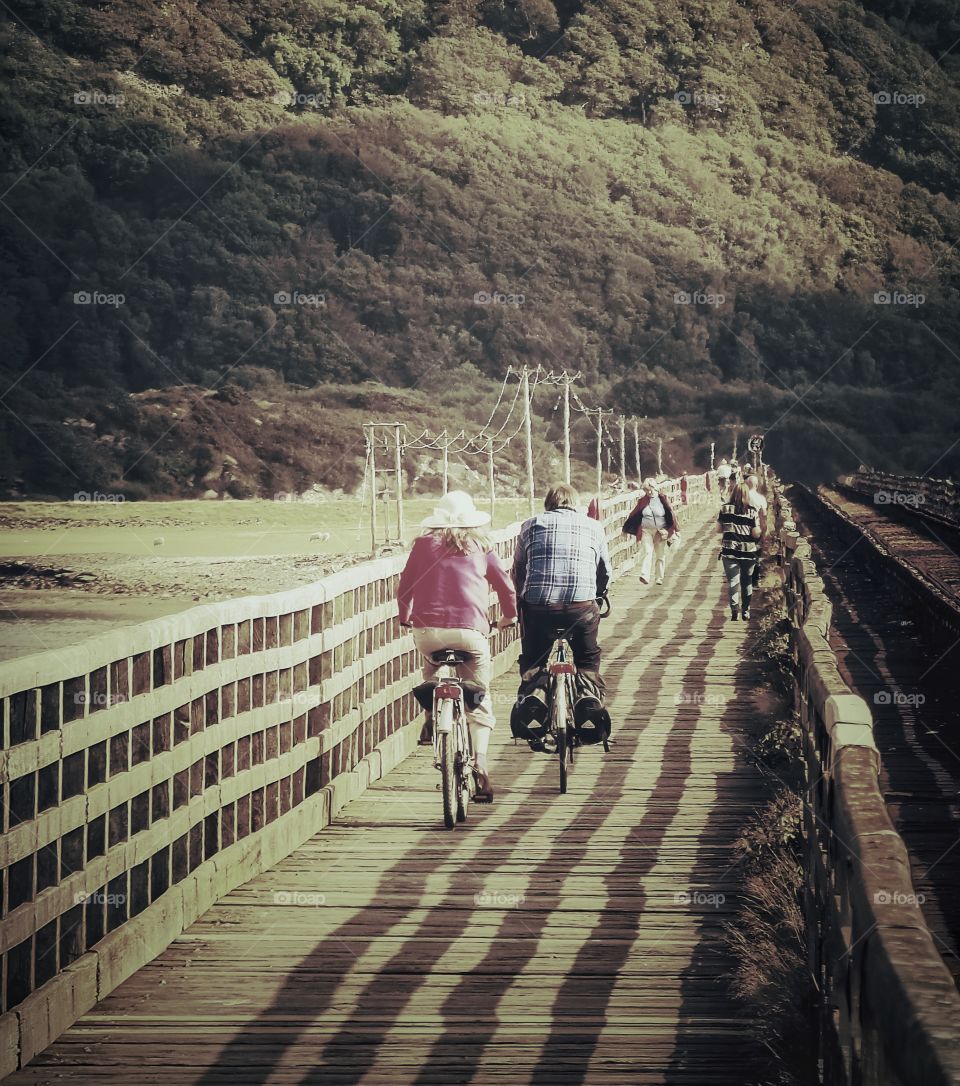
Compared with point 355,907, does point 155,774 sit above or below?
above

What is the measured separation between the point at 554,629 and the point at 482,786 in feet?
3.55

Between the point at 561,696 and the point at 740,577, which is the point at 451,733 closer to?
the point at 561,696

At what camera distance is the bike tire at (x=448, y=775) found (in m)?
8.53

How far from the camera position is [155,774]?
20.5 ft

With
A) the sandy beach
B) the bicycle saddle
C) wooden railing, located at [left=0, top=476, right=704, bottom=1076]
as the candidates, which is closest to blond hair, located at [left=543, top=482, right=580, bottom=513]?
wooden railing, located at [left=0, top=476, right=704, bottom=1076]

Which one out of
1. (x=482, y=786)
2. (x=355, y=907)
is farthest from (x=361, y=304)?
(x=355, y=907)

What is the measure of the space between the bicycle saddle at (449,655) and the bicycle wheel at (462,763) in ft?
0.87

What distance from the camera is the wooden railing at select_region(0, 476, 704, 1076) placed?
16.8 feet

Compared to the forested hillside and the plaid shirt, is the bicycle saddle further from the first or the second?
the forested hillside

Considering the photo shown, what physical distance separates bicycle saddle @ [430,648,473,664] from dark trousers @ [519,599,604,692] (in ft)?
2.81

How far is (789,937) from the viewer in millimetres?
6184

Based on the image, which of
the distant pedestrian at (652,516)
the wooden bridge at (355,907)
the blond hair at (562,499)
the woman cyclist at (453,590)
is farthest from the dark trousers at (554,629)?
the distant pedestrian at (652,516)

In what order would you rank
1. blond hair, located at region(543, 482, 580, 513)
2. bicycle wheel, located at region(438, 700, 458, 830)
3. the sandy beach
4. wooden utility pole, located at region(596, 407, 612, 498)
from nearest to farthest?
bicycle wheel, located at region(438, 700, 458, 830), blond hair, located at region(543, 482, 580, 513), the sandy beach, wooden utility pole, located at region(596, 407, 612, 498)

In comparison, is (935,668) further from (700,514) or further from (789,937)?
(700,514)
